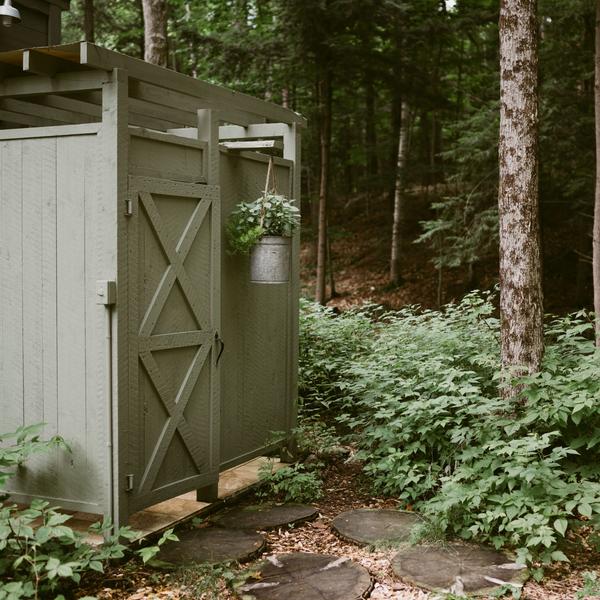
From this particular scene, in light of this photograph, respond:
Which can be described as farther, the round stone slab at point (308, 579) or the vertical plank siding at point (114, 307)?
the vertical plank siding at point (114, 307)

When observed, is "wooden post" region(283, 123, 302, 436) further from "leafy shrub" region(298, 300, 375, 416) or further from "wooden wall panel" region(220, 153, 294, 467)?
"leafy shrub" region(298, 300, 375, 416)

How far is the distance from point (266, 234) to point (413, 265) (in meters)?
13.2

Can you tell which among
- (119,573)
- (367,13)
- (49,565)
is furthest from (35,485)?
(367,13)

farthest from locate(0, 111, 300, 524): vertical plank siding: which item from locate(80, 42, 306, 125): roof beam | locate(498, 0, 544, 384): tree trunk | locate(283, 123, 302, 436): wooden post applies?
locate(498, 0, 544, 384): tree trunk

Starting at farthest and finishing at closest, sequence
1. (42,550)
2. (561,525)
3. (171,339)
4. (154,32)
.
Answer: (154,32) → (171,339) → (561,525) → (42,550)

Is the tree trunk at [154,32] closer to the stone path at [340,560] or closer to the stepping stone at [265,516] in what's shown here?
the stepping stone at [265,516]

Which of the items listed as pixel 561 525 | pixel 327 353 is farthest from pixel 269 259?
pixel 327 353

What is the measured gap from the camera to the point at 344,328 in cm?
907

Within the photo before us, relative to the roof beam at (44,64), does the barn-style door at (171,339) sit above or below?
below

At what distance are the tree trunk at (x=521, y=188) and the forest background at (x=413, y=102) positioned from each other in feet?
19.3

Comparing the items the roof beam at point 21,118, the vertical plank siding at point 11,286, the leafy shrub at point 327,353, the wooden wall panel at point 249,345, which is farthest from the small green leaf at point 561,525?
the roof beam at point 21,118

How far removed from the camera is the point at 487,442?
16.8 feet

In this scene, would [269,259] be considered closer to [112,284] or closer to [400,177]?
[112,284]

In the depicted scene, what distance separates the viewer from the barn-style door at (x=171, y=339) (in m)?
4.68
